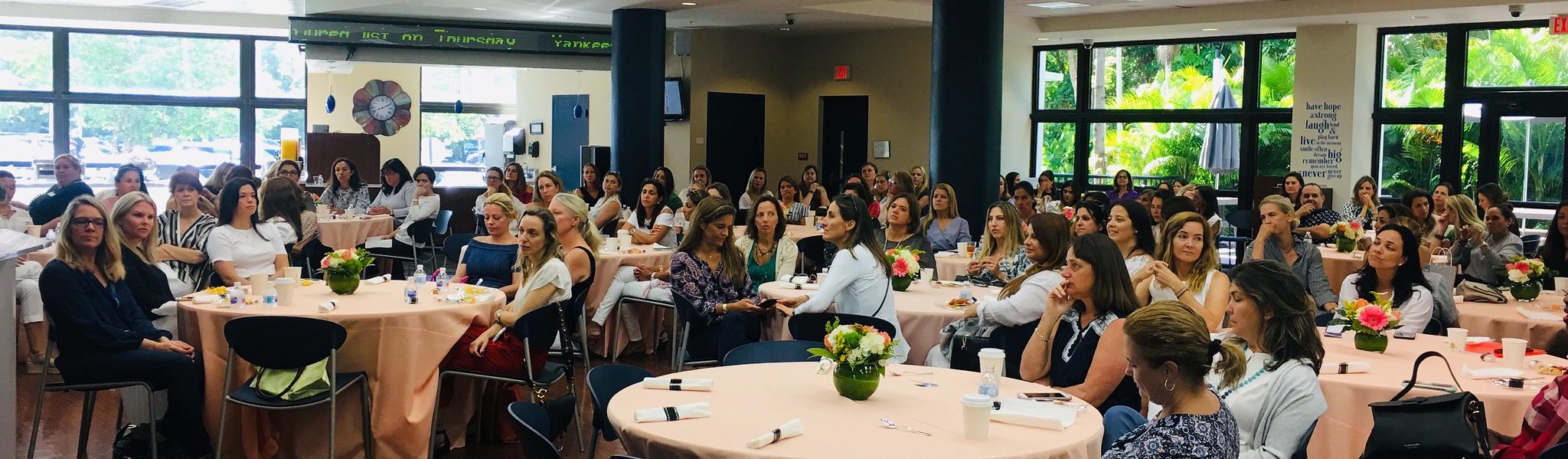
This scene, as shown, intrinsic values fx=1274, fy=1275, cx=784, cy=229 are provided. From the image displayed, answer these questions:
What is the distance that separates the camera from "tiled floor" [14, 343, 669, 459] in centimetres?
605

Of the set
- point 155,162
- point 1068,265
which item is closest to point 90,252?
point 1068,265

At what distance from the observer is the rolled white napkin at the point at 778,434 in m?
3.35

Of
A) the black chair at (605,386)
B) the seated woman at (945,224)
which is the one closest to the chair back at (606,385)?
the black chair at (605,386)

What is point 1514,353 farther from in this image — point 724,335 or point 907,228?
point 907,228

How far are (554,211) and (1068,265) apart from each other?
3.63m

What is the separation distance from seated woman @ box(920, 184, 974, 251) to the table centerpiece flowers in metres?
5.84

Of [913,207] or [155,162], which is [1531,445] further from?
[155,162]

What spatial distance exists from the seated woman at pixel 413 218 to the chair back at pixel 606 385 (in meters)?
7.82

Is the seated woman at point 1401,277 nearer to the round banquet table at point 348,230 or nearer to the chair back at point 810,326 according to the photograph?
the chair back at point 810,326

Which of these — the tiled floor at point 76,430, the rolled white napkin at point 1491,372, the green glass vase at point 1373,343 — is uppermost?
the green glass vase at point 1373,343

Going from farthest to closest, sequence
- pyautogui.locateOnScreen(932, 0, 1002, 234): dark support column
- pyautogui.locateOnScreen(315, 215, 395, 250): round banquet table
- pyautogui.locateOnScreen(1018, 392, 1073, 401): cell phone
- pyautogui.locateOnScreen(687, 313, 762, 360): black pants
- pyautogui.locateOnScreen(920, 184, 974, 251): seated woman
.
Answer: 1. pyautogui.locateOnScreen(315, 215, 395, 250): round banquet table
2. pyautogui.locateOnScreen(932, 0, 1002, 234): dark support column
3. pyautogui.locateOnScreen(920, 184, 974, 251): seated woman
4. pyautogui.locateOnScreen(687, 313, 762, 360): black pants
5. pyautogui.locateOnScreen(1018, 392, 1073, 401): cell phone

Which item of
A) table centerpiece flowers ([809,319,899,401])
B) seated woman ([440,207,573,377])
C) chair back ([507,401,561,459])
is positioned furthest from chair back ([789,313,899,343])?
chair back ([507,401,561,459])

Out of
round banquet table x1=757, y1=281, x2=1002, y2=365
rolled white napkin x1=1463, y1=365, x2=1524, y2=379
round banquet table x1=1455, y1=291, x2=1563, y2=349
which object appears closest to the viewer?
rolled white napkin x1=1463, y1=365, x2=1524, y2=379

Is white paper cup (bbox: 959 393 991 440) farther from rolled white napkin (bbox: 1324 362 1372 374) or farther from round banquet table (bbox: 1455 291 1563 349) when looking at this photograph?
round banquet table (bbox: 1455 291 1563 349)
